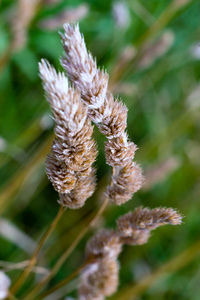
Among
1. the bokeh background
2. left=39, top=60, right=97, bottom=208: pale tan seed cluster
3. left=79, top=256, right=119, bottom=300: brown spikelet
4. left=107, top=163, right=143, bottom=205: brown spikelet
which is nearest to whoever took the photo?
left=39, top=60, right=97, bottom=208: pale tan seed cluster

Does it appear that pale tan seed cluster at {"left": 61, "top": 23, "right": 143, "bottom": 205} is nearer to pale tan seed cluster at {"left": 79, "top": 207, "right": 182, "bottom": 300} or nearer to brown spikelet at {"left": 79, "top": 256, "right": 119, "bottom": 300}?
pale tan seed cluster at {"left": 79, "top": 207, "right": 182, "bottom": 300}

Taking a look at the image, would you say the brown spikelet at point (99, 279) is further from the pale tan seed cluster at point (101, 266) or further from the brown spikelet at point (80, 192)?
the brown spikelet at point (80, 192)

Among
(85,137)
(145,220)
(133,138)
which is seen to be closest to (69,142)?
(85,137)

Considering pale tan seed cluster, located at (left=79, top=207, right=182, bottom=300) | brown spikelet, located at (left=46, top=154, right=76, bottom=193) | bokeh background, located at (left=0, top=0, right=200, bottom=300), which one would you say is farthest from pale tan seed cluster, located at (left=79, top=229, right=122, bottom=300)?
bokeh background, located at (left=0, top=0, right=200, bottom=300)

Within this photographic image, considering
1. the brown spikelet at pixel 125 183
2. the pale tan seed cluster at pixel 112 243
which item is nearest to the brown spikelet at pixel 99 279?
the pale tan seed cluster at pixel 112 243

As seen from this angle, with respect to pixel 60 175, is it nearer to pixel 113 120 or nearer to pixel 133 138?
pixel 113 120

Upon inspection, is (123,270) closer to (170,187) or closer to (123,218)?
(170,187)

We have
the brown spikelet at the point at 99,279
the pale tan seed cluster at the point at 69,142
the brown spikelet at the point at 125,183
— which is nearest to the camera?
the pale tan seed cluster at the point at 69,142
